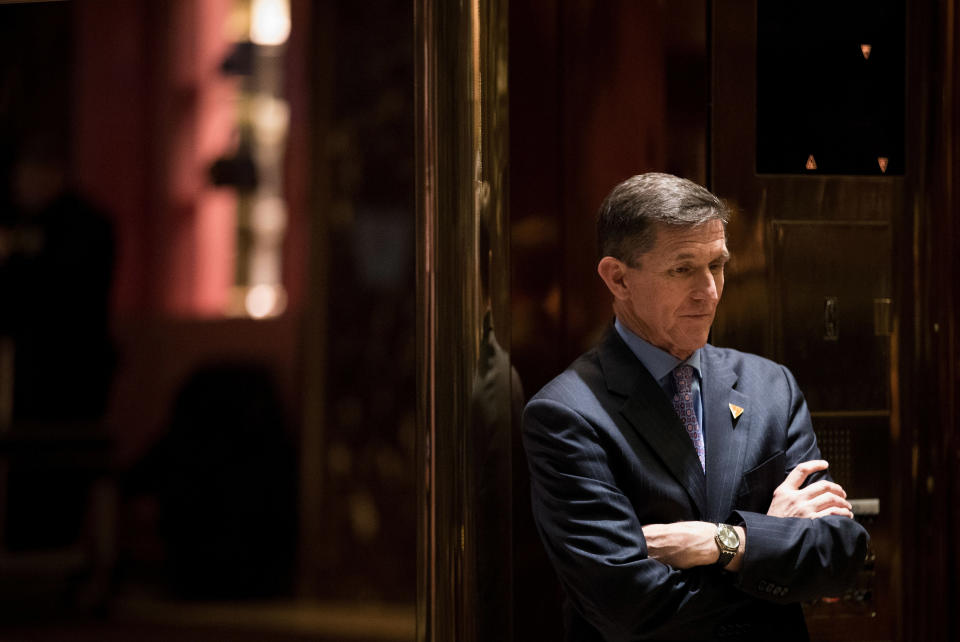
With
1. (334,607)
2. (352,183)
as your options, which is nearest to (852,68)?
(352,183)

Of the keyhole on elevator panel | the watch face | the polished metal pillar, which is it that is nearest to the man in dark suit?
the watch face

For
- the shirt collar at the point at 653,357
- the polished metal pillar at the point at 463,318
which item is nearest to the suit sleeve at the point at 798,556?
the shirt collar at the point at 653,357

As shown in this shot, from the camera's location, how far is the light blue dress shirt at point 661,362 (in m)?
1.78

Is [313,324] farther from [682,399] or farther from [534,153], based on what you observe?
[682,399]

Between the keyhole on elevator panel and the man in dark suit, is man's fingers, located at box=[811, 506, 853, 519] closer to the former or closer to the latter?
the man in dark suit

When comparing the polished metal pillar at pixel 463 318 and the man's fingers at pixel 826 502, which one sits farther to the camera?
the polished metal pillar at pixel 463 318

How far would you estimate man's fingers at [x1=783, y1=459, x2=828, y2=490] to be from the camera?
1726 millimetres

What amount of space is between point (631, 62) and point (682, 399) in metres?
0.82

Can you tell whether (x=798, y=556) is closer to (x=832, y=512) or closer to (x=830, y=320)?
(x=832, y=512)

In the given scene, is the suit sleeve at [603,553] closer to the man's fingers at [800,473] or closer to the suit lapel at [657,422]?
the suit lapel at [657,422]

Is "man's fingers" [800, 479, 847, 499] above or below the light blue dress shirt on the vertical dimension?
below

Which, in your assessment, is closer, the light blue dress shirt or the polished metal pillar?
the light blue dress shirt

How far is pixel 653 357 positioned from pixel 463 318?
18.0 inches

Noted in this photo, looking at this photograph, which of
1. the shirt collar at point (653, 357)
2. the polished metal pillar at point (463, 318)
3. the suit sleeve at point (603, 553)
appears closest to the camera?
the suit sleeve at point (603, 553)
